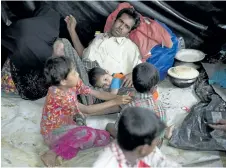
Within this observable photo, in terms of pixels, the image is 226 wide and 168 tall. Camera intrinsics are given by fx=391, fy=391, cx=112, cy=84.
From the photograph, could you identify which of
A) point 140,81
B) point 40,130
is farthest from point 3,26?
point 140,81

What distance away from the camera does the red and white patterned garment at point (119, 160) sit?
162cm

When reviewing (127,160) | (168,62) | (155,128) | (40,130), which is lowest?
(40,130)

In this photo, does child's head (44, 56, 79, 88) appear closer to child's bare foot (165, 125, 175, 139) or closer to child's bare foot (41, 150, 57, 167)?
child's bare foot (41, 150, 57, 167)

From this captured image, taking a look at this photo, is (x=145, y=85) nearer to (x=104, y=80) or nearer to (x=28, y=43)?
(x=104, y=80)

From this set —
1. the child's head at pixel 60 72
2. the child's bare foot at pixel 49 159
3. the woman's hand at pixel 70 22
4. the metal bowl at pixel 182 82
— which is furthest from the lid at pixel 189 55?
the child's bare foot at pixel 49 159

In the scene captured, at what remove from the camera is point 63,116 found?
7.71 feet

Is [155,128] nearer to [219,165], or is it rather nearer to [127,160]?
[127,160]

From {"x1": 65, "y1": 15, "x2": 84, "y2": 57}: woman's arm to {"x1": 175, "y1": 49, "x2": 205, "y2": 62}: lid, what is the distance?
2.67 ft

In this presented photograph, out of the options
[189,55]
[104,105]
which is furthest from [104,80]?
[189,55]

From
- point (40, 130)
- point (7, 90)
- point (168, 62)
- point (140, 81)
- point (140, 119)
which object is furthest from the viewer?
point (168, 62)

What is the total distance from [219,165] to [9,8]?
2.15m

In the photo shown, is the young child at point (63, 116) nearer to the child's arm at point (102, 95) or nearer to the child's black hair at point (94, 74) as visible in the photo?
the child's arm at point (102, 95)

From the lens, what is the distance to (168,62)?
3.17 metres

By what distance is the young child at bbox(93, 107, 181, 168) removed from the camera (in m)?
1.60
